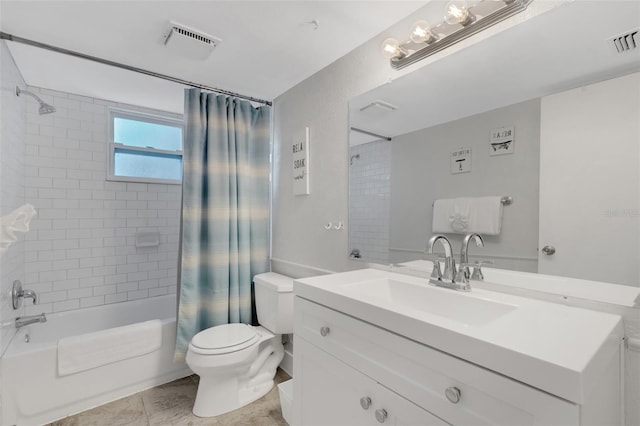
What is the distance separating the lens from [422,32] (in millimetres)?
1403

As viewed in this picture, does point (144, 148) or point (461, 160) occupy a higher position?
point (144, 148)

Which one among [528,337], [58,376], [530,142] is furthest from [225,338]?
[530,142]

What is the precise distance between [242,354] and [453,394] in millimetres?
1415

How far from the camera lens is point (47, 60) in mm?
2018

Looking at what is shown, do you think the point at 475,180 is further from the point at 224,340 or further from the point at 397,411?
the point at 224,340

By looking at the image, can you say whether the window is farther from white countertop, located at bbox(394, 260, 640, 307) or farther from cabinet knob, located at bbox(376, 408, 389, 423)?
white countertop, located at bbox(394, 260, 640, 307)

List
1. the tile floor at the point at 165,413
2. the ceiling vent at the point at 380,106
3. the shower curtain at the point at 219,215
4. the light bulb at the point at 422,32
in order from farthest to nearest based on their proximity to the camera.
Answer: the shower curtain at the point at 219,215, the tile floor at the point at 165,413, the ceiling vent at the point at 380,106, the light bulb at the point at 422,32

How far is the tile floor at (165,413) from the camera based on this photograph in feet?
5.89

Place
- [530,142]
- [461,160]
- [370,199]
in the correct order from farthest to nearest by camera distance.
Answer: [370,199]
[461,160]
[530,142]

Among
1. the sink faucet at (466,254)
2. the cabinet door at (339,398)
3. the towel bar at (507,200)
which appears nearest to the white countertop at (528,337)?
the sink faucet at (466,254)

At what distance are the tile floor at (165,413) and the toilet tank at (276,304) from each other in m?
0.47

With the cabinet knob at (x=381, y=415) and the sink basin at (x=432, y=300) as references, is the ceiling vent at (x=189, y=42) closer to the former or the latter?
the sink basin at (x=432, y=300)

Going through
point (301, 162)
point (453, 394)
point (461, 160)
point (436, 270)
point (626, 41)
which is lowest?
point (453, 394)

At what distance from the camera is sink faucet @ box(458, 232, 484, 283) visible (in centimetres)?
125
